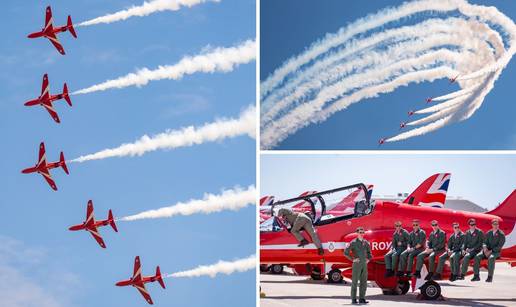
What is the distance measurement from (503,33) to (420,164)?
7.49 metres

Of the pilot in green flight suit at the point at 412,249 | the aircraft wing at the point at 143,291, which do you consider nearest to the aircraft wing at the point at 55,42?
the aircraft wing at the point at 143,291

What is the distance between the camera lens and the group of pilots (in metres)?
19.8

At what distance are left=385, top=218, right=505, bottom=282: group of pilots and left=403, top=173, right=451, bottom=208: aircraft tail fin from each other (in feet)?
2.82

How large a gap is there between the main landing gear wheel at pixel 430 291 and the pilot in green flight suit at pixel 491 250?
1004 mm

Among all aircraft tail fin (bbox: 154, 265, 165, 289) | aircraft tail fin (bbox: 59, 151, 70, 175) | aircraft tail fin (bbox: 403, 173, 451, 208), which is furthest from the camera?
aircraft tail fin (bbox: 59, 151, 70, 175)

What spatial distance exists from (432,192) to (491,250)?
2.01m

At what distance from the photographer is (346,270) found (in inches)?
795

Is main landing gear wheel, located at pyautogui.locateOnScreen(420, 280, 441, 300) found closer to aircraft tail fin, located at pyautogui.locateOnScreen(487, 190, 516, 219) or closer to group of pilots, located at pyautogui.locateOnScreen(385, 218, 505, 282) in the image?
group of pilots, located at pyautogui.locateOnScreen(385, 218, 505, 282)

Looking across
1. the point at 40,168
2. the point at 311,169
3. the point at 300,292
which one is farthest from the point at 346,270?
the point at 40,168

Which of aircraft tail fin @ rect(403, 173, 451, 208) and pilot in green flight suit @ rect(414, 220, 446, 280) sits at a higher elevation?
aircraft tail fin @ rect(403, 173, 451, 208)

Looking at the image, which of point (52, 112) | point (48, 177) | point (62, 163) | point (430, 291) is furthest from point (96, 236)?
point (430, 291)

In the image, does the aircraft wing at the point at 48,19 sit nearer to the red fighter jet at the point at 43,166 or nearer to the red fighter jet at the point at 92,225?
the red fighter jet at the point at 43,166

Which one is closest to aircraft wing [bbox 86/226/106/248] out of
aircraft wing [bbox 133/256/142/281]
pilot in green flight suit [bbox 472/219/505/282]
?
aircraft wing [bbox 133/256/142/281]

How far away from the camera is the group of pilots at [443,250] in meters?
19.8
